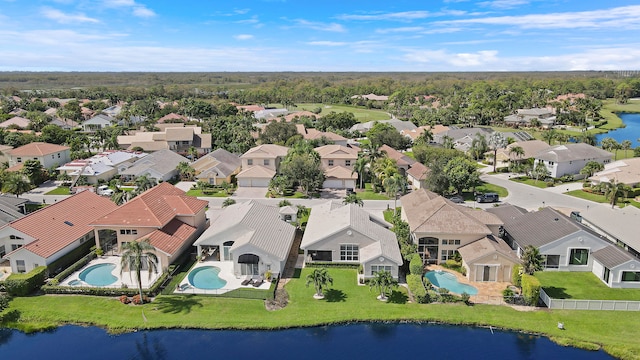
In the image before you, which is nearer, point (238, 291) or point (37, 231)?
point (238, 291)

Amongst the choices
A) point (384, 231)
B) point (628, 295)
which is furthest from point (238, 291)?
point (628, 295)

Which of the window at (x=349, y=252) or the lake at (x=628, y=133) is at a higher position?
the lake at (x=628, y=133)

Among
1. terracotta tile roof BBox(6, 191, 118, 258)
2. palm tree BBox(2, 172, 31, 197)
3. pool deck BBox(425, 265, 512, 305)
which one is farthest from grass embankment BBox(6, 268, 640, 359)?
palm tree BBox(2, 172, 31, 197)

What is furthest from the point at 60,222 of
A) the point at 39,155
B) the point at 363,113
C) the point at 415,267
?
the point at 363,113

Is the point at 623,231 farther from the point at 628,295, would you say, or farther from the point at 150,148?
the point at 150,148

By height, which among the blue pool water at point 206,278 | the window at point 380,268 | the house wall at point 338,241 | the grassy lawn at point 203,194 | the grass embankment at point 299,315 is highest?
the house wall at point 338,241

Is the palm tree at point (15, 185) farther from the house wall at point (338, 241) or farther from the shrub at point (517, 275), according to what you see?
the shrub at point (517, 275)

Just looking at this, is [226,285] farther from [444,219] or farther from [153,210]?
[444,219]

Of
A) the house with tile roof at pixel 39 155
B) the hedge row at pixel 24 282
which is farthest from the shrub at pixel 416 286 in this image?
the house with tile roof at pixel 39 155
